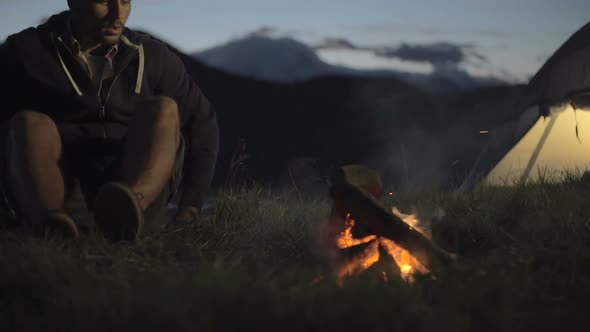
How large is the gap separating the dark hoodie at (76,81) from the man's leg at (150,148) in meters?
0.29

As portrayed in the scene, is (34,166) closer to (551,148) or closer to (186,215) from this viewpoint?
(186,215)

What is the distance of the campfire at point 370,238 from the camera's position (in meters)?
3.20

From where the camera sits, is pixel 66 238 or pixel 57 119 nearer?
pixel 66 238

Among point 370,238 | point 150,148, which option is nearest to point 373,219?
point 370,238

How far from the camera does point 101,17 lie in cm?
366

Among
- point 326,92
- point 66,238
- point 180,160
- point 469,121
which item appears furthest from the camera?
point 326,92

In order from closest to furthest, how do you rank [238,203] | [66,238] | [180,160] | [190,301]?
1. [190,301]
2. [66,238]
3. [180,160]
4. [238,203]

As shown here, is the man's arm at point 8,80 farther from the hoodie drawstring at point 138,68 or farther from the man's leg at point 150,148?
the man's leg at point 150,148

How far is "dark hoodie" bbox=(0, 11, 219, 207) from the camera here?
3725 mm

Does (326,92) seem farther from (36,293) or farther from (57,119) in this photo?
(36,293)

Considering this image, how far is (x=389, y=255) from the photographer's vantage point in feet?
11.0

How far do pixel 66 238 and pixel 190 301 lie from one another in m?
0.92

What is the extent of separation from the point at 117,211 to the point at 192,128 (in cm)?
93

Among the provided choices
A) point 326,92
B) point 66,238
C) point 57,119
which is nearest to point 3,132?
point 57,119
